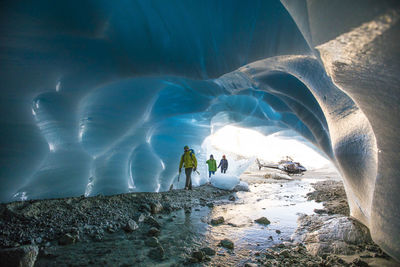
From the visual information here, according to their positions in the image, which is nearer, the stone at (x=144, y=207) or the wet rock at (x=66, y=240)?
the wet rock at (x=66, y=240)

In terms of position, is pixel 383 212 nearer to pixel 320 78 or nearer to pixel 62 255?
pixel 320 78

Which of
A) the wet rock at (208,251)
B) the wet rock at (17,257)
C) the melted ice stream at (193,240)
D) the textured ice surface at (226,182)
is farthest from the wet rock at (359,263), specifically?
the textured ice surface at (226,182)

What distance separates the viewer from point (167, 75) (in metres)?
5.18

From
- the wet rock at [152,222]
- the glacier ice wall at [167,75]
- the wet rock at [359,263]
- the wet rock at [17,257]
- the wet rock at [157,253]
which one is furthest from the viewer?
the wet rock at [152,222]

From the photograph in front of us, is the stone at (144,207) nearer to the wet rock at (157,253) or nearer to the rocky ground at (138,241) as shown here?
the rocky ground at (138,241)

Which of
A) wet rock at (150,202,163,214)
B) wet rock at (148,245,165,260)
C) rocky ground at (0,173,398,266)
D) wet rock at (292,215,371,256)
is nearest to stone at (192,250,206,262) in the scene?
rocky ground at (0,173,398,266)

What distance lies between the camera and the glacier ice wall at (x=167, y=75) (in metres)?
1.54

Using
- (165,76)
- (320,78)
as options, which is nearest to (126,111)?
(165,76)

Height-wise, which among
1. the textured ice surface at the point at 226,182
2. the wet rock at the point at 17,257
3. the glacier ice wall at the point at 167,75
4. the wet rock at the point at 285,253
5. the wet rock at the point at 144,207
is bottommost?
the wet rock at the point at 285,253

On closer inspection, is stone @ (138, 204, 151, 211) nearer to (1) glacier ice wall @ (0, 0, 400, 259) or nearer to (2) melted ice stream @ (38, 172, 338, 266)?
(2) melted ice stream @ (38, 172, 338, 266)

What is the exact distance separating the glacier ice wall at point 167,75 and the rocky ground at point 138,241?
1.35ft

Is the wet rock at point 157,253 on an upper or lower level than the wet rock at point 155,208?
lower

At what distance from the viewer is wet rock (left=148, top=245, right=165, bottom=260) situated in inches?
86.7

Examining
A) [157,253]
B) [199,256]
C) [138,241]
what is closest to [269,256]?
[199,256]
